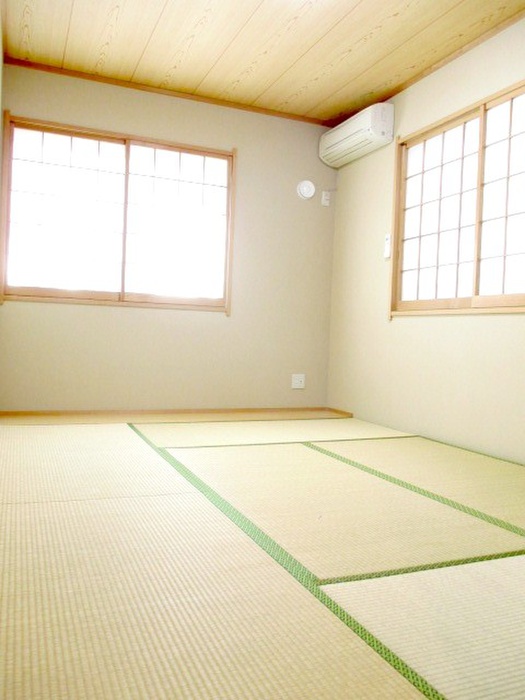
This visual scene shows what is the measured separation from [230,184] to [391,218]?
1377 mm

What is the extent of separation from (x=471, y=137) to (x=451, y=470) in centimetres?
213

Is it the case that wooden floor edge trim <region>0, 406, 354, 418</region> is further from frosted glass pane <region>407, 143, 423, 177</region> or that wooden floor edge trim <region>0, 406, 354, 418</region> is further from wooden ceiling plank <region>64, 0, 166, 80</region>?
wooden ceiling plank <region>64, 0, 166, 80</region>

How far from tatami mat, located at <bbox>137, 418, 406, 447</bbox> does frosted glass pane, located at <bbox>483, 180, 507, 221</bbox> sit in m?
1.57

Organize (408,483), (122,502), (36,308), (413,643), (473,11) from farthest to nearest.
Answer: (36,308) < (473,11) < (408,483) < (122,502) < (413,643)

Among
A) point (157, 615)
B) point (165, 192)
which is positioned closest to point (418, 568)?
point (157, 615)

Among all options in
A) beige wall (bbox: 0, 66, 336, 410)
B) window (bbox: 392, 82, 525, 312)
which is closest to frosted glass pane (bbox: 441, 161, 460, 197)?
window (bbox: 392, 82, 525, 312)

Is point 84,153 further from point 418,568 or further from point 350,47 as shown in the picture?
point 418,568

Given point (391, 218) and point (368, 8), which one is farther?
point (391, 218)

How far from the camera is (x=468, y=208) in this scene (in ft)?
11.8

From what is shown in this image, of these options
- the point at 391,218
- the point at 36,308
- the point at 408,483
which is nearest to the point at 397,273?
the point at 391,218

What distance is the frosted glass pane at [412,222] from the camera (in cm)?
409

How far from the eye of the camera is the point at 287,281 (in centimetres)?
492

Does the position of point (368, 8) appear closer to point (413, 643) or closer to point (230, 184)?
point (230, 184)

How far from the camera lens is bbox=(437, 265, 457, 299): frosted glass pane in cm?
373
